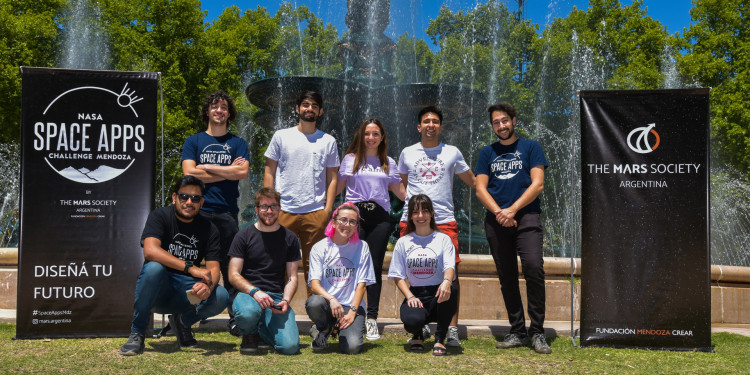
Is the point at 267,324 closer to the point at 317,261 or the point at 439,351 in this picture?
the point at 317,261

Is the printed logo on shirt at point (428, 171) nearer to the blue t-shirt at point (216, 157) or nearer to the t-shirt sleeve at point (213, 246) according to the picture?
the blue t-shirt at point (216, 157)

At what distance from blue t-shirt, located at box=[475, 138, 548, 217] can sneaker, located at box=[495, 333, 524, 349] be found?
37.8 inches

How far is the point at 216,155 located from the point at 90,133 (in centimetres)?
105

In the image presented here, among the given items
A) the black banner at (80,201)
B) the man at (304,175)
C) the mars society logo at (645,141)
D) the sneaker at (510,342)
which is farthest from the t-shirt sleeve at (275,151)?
the mars society logo at (645,141)

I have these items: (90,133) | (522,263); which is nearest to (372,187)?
(522,263)

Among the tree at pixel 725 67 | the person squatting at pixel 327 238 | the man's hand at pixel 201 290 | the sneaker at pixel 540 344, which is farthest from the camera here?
the tree at pixel 725 67

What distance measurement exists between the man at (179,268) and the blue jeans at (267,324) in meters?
0.25

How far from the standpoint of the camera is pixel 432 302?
4402 millimetres

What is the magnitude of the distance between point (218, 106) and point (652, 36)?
23013 mm

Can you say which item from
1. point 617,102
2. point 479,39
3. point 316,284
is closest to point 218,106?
point 316,284

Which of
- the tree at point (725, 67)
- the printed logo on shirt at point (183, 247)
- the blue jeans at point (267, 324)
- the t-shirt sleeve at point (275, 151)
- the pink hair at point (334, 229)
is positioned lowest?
the blue jeans at point (267, 324)

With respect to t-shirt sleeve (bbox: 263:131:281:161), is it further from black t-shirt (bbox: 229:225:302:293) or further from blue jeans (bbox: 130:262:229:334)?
blue jeans (bbox: 130:262:229:334)

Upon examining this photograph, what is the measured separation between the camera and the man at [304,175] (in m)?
4.79

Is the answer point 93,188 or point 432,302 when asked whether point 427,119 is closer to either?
point 432,302
